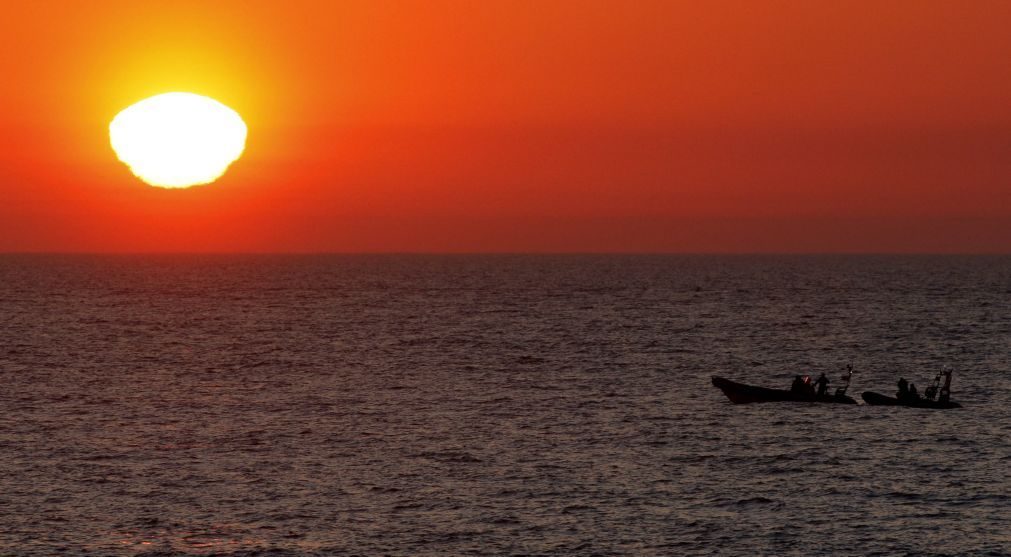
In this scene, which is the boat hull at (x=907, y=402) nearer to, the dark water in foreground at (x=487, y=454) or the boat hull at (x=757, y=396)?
the dark water in foreground at (x=487, y=454)

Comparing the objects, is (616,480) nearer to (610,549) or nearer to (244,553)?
(610,549)

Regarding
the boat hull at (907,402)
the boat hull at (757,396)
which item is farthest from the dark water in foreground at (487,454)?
the boat hull at (757,396)

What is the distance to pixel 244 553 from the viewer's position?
40.0 m

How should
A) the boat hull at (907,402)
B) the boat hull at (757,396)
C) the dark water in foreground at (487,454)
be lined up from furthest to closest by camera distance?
the boat hull at (757,396) → the boat hull at (907,402) → the dark water in foreground at (487,454)

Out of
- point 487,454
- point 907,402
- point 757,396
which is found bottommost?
point 487,454

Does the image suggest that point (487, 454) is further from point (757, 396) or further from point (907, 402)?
point (907, 402)

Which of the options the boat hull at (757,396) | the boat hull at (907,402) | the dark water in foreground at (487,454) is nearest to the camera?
the dark water in foreground at (487,454)

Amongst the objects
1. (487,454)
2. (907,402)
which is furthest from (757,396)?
(487,454)

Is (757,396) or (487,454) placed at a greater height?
(757,396)

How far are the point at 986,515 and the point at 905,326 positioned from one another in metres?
107

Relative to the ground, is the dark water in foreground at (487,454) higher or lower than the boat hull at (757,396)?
lower

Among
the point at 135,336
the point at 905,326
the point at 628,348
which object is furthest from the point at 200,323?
the point at 905,326

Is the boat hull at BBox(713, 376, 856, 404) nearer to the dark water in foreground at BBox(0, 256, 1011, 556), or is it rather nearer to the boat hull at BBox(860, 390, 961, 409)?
the dark water in foreground at BBox(0, 256, 1011, 556)

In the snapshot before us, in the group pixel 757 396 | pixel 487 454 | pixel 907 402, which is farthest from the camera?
pixel 757 396
